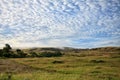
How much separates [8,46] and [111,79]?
6952 centimetres

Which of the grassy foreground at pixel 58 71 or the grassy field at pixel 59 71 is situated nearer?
the grassy foreground at pixel 58 71

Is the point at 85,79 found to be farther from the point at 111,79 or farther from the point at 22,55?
the point at 22,55

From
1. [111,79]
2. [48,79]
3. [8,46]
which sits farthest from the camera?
[8,46]

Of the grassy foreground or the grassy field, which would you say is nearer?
the grassy foreground

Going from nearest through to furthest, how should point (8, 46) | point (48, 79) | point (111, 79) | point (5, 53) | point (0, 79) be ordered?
point (0, 79) → point (48, 79) → point (111, 79) → point (5, 53) → point (8, 46)

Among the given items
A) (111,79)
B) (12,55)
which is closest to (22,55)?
(12,55)

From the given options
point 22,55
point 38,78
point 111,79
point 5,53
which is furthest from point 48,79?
point 22,55

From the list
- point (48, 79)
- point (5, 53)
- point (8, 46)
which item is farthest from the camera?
point (8, 46)

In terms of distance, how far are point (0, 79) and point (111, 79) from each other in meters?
11.1

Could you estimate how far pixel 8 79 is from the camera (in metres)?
24.8

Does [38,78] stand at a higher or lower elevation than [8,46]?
lower

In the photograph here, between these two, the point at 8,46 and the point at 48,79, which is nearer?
the point at 48,79

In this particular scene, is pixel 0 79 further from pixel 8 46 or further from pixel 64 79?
pixel 8 46

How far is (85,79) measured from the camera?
84.7 ft
